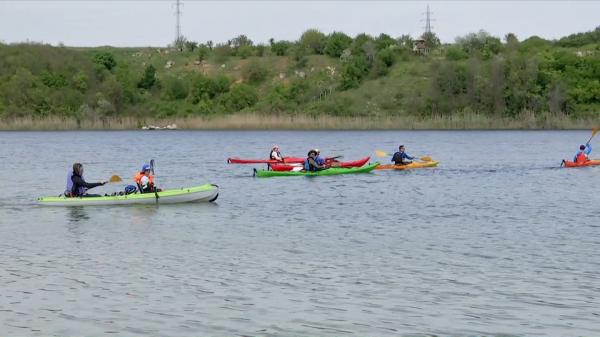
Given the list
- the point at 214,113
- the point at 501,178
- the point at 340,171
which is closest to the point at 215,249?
→ the point at 340,171

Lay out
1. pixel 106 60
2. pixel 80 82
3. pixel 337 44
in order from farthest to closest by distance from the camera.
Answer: pixel 337 44, pixel 106 60, pixel 80 82

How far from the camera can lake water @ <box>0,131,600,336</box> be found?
16.4m

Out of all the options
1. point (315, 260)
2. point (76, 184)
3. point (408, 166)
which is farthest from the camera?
point (408, 166)

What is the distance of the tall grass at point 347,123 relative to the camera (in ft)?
275

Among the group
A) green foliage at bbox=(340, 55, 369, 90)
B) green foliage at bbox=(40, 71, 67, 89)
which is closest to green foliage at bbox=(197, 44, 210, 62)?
green foliage at bbox=(40, 71, 67, 89)

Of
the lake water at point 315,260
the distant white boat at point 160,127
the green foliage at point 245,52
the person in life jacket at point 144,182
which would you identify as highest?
the green foliage at point 245,52

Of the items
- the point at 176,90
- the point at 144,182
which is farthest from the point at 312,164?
the point at 176,90

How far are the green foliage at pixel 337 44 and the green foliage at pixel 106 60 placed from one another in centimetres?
2775

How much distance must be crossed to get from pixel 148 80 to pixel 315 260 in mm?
103603

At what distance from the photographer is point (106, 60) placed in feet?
422

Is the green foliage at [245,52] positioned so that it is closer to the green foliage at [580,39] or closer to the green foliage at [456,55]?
the green foliage at [456,55]

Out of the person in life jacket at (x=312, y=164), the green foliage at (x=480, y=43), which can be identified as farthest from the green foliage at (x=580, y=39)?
the person in life jacket at (x=312, y=164)

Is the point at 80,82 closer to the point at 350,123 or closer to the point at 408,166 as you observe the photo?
the point at 350,123

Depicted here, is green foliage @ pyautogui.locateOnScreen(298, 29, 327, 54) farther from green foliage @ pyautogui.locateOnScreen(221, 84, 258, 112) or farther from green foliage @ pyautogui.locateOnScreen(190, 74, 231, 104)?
green foliage @ pyautogui.locateOnScreen(221, 84, 258, 112)
